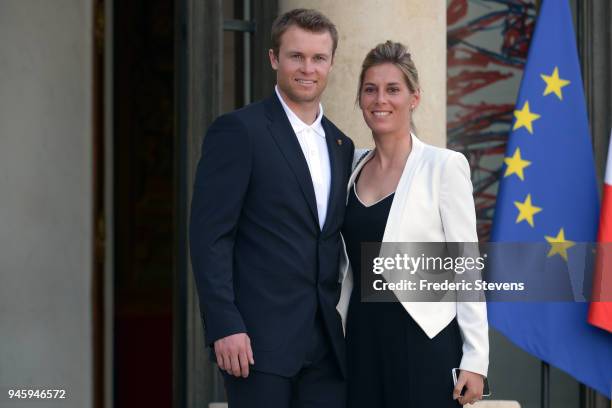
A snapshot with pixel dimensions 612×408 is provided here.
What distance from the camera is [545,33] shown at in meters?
4.75

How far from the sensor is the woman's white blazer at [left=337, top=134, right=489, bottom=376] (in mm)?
3340

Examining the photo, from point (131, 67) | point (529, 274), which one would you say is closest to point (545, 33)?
point (529, 274)

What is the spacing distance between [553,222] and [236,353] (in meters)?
1.94

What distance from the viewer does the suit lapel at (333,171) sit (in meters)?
3.38

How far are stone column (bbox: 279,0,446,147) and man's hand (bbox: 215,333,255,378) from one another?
1550 millimetres

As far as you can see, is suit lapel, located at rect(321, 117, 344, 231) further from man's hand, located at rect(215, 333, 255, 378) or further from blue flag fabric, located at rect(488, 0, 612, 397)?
blue flag fabric, located at rect(488, 0, 612, 397)

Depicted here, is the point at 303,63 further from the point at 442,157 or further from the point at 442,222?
the point at 442,222

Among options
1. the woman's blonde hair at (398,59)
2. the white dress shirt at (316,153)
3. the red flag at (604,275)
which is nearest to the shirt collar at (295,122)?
the white dress shirt at (316,153)

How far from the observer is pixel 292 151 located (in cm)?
337
